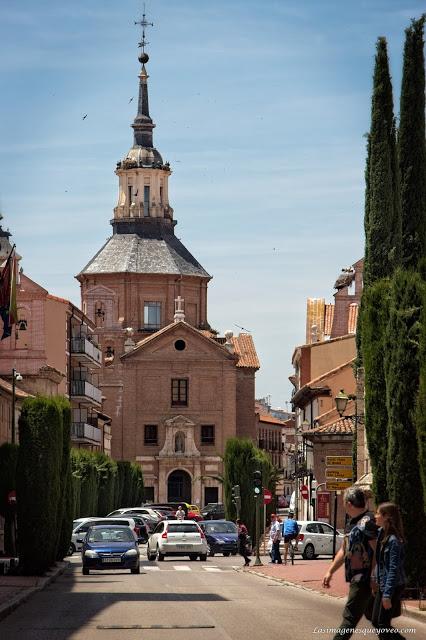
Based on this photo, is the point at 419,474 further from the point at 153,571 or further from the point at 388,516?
the point at 153,571

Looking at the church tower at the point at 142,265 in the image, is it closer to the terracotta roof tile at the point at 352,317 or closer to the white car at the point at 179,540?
the terracotta roof tile at the point at 352,317

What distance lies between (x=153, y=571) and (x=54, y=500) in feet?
20.1

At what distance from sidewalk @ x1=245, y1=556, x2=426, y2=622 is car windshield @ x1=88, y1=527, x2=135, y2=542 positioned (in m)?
3.67

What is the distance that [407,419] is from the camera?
89.6ft

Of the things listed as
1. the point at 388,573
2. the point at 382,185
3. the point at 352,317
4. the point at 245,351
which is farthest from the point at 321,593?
the point at 245,351

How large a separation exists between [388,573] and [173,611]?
1033 centimetres

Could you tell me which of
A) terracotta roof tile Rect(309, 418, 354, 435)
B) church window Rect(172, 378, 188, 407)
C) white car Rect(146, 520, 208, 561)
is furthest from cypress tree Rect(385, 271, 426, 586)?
church window Rect(172, 378, 188, 407)

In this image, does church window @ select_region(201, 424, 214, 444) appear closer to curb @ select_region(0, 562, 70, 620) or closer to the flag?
curb @ select_region(0, 562, 70, 620)

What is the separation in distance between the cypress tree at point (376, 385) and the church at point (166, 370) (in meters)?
86.5

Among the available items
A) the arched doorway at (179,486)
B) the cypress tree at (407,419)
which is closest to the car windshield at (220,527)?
the cypress tree at (407,419)

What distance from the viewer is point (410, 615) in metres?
23.2

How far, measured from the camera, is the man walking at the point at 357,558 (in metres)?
14.8

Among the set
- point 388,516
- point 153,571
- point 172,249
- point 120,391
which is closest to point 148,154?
point 172,249

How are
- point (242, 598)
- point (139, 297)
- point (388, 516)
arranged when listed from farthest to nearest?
point (139, 297) < point (242, 598) < point (388, 516)
